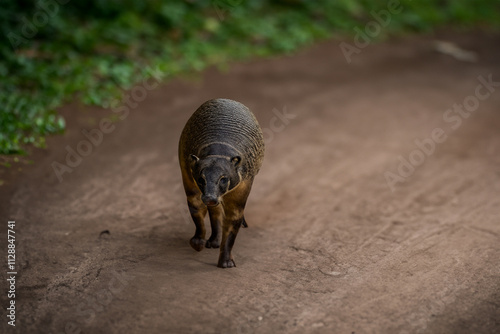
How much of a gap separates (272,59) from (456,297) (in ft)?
29.1

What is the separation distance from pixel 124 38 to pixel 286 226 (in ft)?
24.5

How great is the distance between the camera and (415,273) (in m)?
5.91

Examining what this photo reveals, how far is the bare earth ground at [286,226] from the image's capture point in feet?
17.1

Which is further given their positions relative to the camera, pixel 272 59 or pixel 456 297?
pixel 272 59

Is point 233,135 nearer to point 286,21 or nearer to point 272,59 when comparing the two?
point 272,59

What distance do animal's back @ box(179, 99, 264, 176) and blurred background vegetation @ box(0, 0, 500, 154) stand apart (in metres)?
3.72

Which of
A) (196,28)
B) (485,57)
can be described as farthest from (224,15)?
(485,57)

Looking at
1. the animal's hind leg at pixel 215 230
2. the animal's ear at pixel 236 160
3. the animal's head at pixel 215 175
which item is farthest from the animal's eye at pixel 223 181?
the animal's hind leg at pixel 215 230

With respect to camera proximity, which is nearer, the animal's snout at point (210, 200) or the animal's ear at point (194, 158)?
the animal's snout at point (210, 200)

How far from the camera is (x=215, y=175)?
5.33 m

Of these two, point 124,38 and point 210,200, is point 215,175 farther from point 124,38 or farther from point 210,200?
point 124,38

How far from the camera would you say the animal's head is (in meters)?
5.27

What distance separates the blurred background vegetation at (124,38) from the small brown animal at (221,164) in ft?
12.2

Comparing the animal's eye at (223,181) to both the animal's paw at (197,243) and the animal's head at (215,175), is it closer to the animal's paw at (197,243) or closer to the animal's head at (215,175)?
the animal's head at (215,175)
